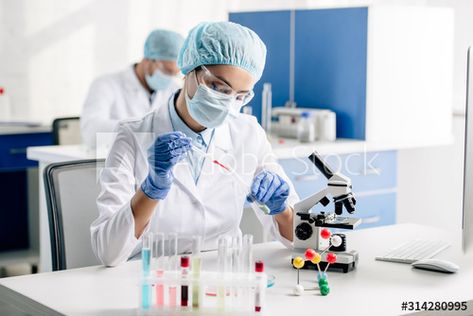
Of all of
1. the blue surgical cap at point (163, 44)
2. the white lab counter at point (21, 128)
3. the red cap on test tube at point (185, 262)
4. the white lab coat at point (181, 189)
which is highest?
the blue surgical cap at point (163, 44)

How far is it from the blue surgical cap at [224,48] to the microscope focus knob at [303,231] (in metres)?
0.42

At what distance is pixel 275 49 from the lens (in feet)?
14.1

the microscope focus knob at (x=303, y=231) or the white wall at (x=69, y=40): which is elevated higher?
the white wall at (x=69, y=40)

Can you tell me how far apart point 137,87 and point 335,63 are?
103 cm

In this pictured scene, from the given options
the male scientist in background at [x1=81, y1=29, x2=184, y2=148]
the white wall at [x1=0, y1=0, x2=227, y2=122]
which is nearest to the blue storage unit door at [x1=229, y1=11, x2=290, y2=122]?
the male scientist in background at [x1=81, y1=29, x2=184, y2=148]

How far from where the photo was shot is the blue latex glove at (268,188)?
1942mm

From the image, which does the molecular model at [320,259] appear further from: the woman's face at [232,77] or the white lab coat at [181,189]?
the woman's face at [232,77]

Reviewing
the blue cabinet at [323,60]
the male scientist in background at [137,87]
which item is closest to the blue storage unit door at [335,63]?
the blue cabinet at [323,60]

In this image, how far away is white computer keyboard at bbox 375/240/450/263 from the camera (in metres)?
1.98

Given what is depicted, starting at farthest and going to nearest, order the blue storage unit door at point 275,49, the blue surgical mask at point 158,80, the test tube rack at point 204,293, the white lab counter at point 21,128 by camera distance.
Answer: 1. the white lab counter at point 21,128
2. the blue storage unit door at point 275,49
3. the blue surgical mask at point 158,80
4. the test tube rack at point 204,293

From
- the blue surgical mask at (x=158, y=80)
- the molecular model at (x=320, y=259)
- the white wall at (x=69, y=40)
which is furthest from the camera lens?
the white wall at (x=69, y=40)

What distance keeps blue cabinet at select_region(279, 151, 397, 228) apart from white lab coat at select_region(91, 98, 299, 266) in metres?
1.39

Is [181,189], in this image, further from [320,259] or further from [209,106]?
[320,259]

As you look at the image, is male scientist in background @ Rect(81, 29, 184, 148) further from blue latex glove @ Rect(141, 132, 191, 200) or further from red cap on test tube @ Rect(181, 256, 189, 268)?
red cap on test tube @ Rect(181, 256, 189, 268)
